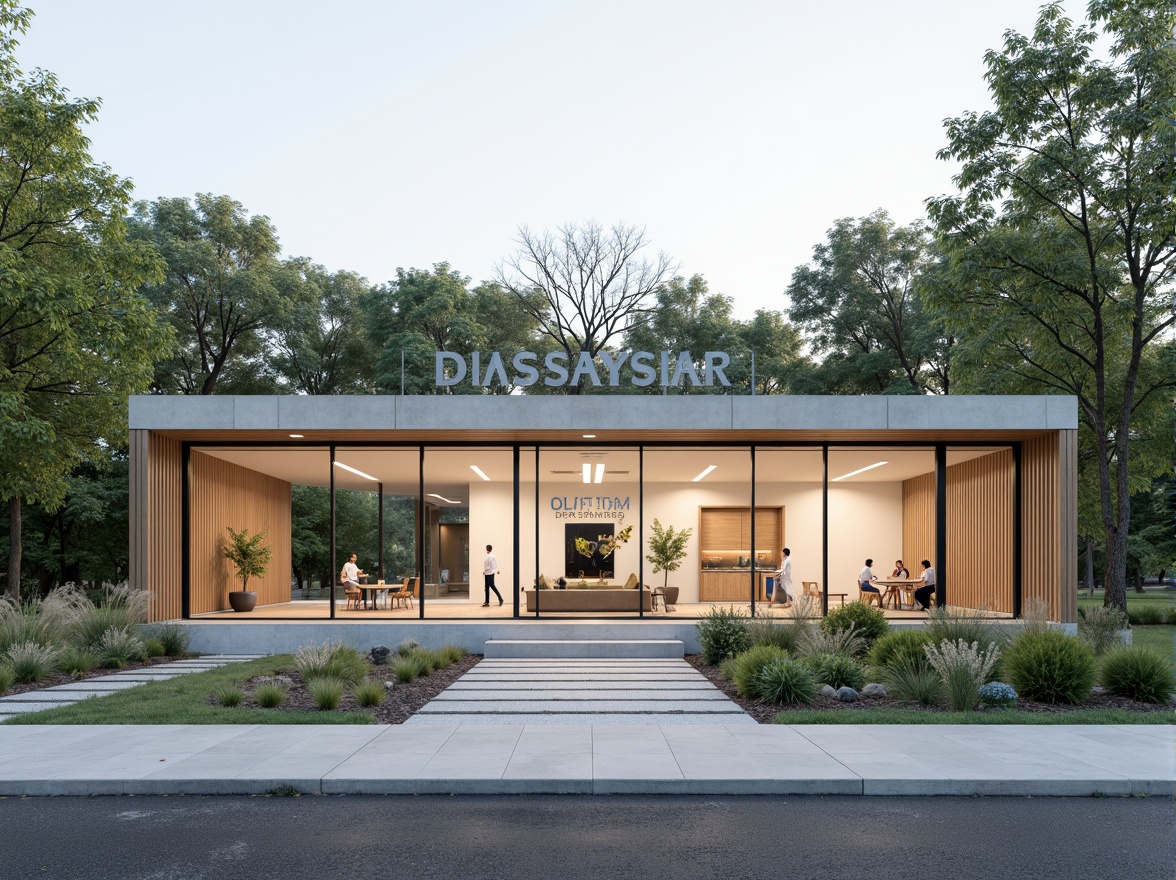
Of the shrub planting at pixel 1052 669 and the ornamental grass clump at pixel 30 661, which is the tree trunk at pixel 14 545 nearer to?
the ornamental grass clump at pixel 30 661

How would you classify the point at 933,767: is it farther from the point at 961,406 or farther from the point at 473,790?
the point at 961,406

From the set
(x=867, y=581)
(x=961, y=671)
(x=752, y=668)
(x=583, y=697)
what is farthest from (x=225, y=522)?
(x=961, y=671)

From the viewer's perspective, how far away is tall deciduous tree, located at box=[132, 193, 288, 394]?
3334cm

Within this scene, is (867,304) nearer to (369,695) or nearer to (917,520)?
(917,520)

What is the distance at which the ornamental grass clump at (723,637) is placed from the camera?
13758mm

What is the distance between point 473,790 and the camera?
6746 millimetres

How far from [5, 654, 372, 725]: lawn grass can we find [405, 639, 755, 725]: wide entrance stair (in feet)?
3.36

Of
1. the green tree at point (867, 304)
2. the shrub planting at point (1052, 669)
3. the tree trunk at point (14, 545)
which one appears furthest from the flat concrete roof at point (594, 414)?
the green tree at point (867, 304)

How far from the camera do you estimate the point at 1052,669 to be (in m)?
10.5

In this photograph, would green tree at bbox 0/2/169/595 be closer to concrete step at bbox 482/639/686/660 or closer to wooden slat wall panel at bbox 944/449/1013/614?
concrete step at bbox 482/639/686/660

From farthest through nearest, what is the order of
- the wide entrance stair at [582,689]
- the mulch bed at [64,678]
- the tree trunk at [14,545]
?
1. the tree trunk at [14,545]
2. the mulch bed at [64,678]
3. the wide entrance stair at [582,689]

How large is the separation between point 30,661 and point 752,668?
9305mm

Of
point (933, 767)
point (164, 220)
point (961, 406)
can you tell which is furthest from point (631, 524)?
point (164, 220)

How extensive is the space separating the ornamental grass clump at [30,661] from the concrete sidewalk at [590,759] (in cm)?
363
